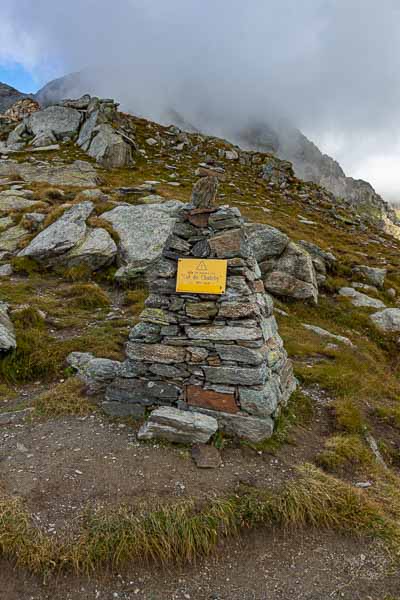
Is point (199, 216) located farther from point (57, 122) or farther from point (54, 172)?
point (57, 122)

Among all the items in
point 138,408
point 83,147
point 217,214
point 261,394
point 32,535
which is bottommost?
point 32,535

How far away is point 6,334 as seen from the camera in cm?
1025

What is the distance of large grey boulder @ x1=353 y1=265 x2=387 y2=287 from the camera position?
71.7 ft

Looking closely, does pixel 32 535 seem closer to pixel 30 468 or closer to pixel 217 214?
pixel 30 468

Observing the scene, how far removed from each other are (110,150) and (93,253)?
1073 inches

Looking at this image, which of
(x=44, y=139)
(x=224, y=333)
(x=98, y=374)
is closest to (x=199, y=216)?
(x=224, y=333)

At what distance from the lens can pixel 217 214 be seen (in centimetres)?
800

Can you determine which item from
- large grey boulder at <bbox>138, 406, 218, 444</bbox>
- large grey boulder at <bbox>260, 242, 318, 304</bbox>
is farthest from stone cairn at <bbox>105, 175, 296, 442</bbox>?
large grey boulder at <bbox>260, 242, 318, 304</bbox>

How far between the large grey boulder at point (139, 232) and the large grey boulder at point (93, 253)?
21.6 inches

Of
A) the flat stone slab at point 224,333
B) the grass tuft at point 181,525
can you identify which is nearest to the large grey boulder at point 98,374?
the flat stone slab at point 224,333

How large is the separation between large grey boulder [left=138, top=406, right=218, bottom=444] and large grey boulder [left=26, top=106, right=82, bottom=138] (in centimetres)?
4951

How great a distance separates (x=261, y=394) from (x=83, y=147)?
1739 inches

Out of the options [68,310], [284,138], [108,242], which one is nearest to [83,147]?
[108,242]

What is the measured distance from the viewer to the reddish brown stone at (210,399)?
769 centimetres
